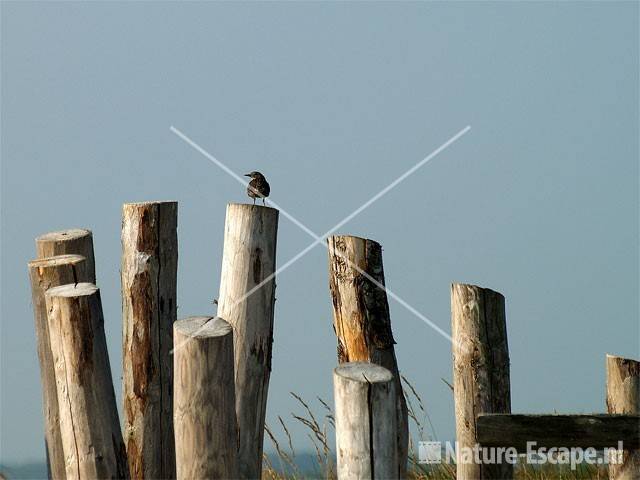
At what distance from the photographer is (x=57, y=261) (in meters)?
5.99

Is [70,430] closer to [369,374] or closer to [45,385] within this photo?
[45,385]

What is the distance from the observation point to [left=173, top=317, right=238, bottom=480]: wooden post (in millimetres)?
4895

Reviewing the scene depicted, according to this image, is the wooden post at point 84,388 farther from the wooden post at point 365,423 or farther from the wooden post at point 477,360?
the wooden post at point 477,360

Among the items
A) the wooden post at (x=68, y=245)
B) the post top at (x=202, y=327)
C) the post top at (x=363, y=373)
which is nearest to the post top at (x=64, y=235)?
the wooden post at (x=68, y=245)

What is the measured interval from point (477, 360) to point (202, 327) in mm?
1781

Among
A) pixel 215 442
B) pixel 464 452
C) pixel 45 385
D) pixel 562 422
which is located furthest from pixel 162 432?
pixel 562 422

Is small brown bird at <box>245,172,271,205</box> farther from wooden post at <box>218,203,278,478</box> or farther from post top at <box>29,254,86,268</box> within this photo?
post top at <box>29,254,86,268</box>

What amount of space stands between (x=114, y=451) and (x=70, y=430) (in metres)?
0.28

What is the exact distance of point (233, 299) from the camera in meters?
5.84

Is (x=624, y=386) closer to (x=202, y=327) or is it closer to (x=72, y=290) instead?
(x=202, y=327)

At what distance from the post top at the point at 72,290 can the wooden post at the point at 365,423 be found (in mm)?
1618

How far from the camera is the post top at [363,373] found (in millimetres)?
4570

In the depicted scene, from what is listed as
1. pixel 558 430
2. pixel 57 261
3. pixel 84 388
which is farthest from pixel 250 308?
pixel 558 430

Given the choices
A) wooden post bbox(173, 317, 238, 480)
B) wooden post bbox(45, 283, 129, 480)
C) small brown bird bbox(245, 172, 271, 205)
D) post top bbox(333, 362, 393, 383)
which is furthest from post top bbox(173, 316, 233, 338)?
small brown bird bbox(245, 172, 271, 205)
